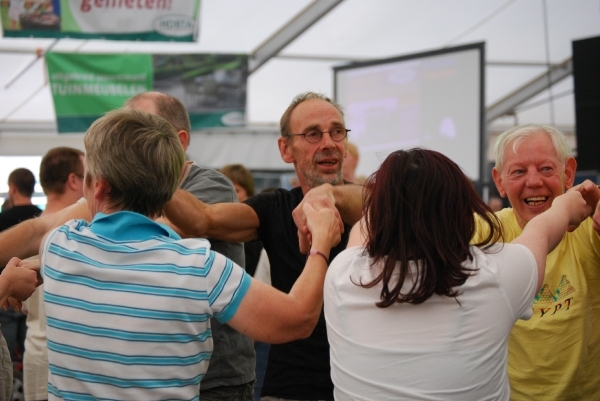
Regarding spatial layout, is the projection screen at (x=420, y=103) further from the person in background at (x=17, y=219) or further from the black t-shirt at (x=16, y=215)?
the black t-shirt at (x=16, y=215)

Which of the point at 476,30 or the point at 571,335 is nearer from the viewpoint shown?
the point at 571,335

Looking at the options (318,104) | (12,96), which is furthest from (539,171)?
(12,96)

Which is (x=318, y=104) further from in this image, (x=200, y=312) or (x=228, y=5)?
(x=228, y=5)

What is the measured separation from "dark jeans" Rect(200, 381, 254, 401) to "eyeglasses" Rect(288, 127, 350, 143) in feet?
2.87

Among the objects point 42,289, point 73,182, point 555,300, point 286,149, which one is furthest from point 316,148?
point 42,289

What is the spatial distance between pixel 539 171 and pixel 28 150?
8374 mm

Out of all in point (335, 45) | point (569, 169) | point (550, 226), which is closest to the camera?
point (550, 226)

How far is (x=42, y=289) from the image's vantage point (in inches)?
149

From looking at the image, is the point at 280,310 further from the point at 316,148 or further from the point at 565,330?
the point at 316,148

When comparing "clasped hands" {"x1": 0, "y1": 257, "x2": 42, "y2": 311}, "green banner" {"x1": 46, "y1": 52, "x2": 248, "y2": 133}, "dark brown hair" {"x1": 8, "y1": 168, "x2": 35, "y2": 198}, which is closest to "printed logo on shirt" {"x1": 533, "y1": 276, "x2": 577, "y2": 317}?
"clasped hands" {"x1": 0, "y1": 257, "x2": 42, "y2": 311}

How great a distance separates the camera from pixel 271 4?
7.13 metres

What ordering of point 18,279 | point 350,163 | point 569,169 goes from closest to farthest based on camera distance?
point 18,279 < point 569,169 < point 350,163

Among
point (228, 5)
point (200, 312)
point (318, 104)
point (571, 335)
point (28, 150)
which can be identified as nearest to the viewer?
point (200, 312)

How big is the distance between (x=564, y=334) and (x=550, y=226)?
1.63 ft
